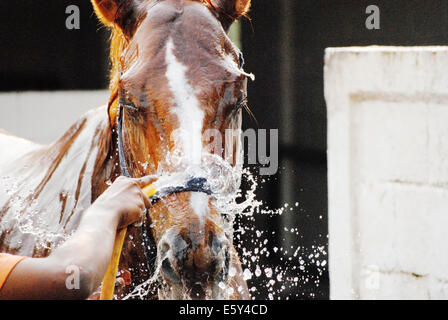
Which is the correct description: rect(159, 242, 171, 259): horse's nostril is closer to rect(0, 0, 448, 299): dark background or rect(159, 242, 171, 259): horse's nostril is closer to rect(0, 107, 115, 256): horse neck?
rect(0, 107, 115, 256): horse neck

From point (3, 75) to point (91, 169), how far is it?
4162 millimetres

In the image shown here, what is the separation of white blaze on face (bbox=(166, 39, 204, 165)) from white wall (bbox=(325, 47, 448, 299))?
5.47 feet

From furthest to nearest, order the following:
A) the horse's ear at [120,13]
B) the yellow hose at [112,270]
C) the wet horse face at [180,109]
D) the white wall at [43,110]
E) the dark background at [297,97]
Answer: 1. the white wall at [43,110]
2. the dark background at [297,97]
3. the horse's ear at [120,13]
4. the wet horse face at [180,109]
5. the yellow hose at [112,270]

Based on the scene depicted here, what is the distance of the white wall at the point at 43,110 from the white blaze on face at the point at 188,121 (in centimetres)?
421

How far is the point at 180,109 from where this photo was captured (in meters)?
1.79

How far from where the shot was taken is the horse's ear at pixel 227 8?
7.04 ft

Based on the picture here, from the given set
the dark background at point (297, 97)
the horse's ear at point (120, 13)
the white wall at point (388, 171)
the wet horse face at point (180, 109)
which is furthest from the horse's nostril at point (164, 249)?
the dark background at point (297, 97)

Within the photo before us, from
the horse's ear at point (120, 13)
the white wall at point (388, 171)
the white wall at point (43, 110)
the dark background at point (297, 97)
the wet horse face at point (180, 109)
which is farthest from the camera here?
the white wall at point (43, 110)

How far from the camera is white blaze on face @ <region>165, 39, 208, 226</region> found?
1.73 meters

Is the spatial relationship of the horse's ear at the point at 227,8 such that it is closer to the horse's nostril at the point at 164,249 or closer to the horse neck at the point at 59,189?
the horse neck at the point at 59,189

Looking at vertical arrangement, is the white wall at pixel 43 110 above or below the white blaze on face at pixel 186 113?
above

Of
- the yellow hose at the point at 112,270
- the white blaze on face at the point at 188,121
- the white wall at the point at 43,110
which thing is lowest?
the yellow hose at the point at 112,270

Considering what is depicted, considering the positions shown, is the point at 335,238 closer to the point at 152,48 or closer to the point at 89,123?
the point at 89,123
